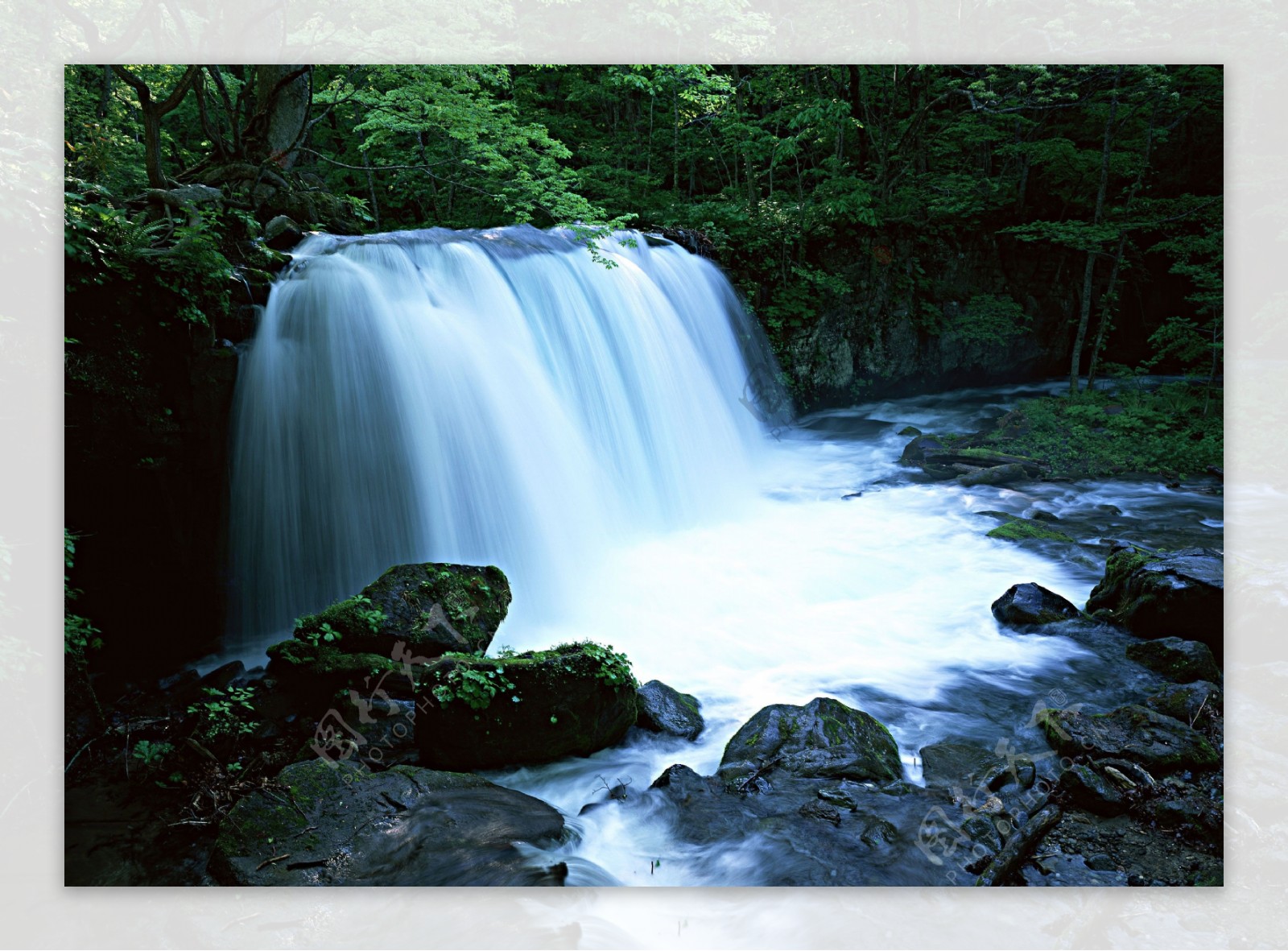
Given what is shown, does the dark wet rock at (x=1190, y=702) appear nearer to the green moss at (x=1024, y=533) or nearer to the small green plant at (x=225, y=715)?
the green moss at (x=1024, y=533)

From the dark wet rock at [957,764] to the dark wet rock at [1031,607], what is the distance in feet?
3.91

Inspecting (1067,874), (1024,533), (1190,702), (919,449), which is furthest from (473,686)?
(919,449)

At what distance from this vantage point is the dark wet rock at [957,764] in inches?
116

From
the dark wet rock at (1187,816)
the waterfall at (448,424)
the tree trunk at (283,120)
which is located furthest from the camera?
the tree trunk at (283,120)

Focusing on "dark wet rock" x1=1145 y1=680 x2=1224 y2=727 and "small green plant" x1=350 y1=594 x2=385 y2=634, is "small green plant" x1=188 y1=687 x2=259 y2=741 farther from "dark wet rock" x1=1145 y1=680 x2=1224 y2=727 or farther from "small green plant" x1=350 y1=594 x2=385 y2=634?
"dark wet rock" x1=1145 y1=680 x2=1224 y2=727

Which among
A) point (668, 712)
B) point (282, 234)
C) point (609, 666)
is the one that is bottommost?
point (668, 712)

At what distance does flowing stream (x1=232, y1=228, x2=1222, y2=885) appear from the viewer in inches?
141

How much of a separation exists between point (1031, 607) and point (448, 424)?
11.2 ft

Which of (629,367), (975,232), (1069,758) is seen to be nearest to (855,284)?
(975,232)

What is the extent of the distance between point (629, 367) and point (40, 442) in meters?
3.99

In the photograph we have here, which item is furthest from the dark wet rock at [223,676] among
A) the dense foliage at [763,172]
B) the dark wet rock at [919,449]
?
the dark wet rock at [919,449]

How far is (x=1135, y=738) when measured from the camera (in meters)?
3.01

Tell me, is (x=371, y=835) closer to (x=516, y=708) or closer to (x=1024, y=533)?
(x=516, y=708)

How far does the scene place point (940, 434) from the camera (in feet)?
26.4
